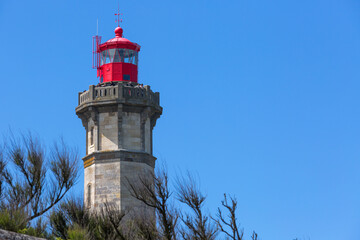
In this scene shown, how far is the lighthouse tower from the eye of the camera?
1682 inches

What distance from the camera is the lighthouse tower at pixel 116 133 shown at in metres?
42.7

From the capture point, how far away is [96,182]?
4291 cm

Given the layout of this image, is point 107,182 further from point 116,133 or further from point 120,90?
point 120,90

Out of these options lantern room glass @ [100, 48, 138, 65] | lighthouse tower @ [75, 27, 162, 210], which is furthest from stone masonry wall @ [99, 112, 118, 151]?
lantern room glass @ [100, 48, 138, 65]

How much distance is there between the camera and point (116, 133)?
43.4 m

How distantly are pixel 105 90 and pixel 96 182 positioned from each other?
4873 millimetres

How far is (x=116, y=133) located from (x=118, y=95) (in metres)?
1.97

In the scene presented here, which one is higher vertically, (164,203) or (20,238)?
(164,203)

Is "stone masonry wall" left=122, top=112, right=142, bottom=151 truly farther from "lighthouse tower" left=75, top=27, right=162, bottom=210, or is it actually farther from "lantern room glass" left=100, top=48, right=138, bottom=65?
"lantern room glass" left=100, top=48, right=138, bottom=65

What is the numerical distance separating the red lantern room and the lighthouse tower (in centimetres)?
5

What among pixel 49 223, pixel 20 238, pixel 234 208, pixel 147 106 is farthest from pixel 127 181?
pixel 20 238

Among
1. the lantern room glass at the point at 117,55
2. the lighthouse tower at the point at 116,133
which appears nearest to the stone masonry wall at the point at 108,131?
the lighthouse tower at the point at 116,133

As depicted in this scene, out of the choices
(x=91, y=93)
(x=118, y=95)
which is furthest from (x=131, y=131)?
(x=91, y=93)

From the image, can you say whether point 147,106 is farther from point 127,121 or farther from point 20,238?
point 20,238
